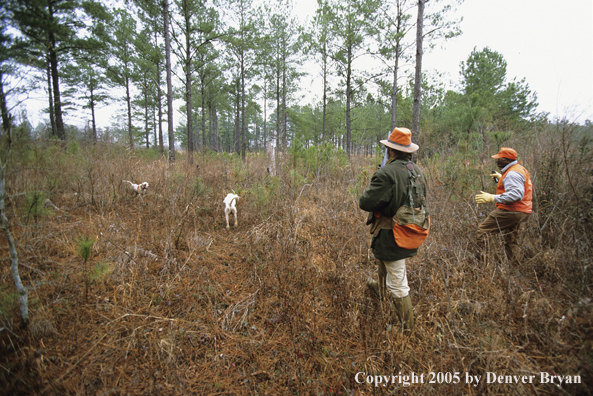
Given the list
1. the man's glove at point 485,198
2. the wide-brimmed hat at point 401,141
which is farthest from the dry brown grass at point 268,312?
the wide-brimmed hat at point 401,141

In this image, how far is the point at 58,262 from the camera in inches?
99.7

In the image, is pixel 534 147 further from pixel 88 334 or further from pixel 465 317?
pixel 88 334

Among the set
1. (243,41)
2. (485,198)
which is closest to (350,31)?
(243,41)

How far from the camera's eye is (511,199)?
2.83 m

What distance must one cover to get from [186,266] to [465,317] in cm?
314

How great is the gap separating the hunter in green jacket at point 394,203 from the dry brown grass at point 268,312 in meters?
0.25

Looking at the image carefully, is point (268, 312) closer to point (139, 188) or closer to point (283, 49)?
point (139, 188)

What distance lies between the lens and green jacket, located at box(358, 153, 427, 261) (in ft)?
6.63

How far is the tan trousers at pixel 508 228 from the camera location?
2953 mm

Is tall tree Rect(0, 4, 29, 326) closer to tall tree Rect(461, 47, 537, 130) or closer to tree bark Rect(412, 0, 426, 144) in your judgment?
tree bark Rect(412, 0, 426, 144)

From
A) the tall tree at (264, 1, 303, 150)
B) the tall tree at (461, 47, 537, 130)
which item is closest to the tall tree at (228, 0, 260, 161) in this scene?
the tall tree at (264, 1, 303, 150)

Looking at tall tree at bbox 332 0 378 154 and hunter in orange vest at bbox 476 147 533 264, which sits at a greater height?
tall tree at bbox 332 0 378 154

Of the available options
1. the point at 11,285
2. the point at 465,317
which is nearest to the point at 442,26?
the point at 465,317

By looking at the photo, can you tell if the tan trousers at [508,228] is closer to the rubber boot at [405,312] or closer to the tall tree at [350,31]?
the rubber boot at [405,312]
